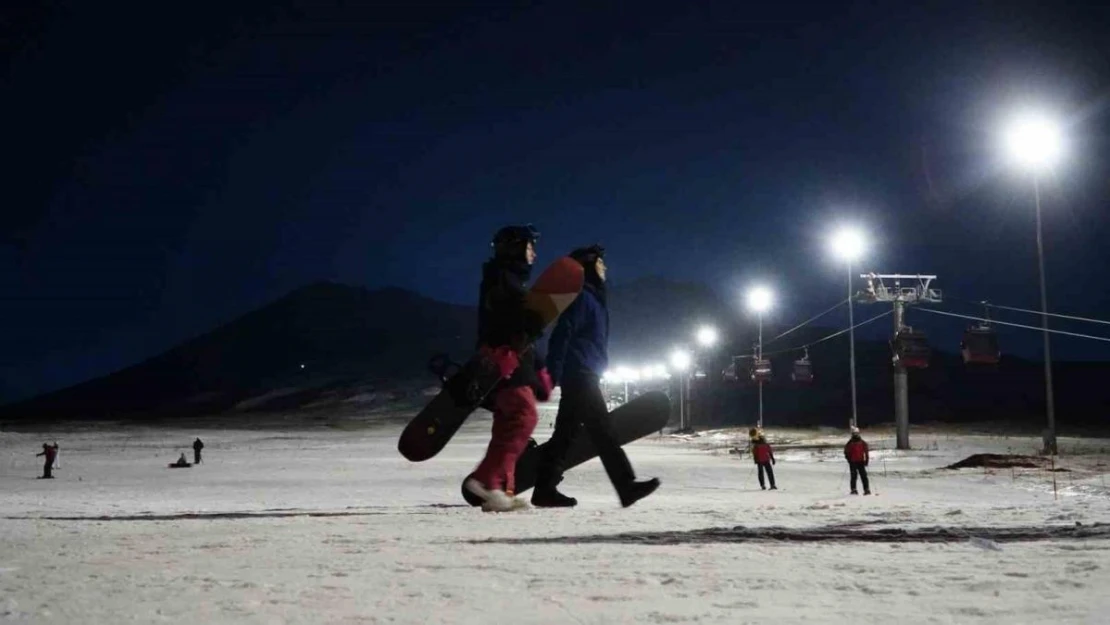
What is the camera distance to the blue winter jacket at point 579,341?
699 cm

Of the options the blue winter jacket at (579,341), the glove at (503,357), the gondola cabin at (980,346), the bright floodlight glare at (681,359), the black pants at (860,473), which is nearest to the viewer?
the glove at (503,357)

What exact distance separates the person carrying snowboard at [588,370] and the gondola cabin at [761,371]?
31.0 meters

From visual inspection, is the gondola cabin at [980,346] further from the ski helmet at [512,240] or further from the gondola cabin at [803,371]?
the ski helmet at [512,240]

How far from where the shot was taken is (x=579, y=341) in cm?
706

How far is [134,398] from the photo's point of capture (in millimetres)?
186125

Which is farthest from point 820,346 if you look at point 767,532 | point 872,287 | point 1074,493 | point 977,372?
point 767,532

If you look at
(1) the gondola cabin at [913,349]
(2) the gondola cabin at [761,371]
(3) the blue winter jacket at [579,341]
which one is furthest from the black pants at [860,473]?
(2) the gondola cabin at [761,371]

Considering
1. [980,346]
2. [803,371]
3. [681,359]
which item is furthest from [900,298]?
[681,359]

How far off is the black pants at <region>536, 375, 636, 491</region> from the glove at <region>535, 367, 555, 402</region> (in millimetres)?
145

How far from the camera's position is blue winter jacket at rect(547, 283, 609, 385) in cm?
699

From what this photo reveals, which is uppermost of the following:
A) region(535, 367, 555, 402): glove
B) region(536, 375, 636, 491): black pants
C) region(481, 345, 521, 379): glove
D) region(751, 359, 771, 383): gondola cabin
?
region(751, 359, 771, 383): gondola cabin

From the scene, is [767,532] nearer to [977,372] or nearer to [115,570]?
[115,570]

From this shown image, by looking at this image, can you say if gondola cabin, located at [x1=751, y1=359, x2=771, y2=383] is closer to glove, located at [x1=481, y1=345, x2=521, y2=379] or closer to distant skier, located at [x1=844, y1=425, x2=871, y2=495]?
distant skier, located at [x1=844, y1=425, x2=871, y2=495]

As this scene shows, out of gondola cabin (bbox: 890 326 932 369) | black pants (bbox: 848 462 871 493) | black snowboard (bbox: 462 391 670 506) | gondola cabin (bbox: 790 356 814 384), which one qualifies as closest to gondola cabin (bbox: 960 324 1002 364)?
gondola cabin (bbox: 890 326 932 369)
